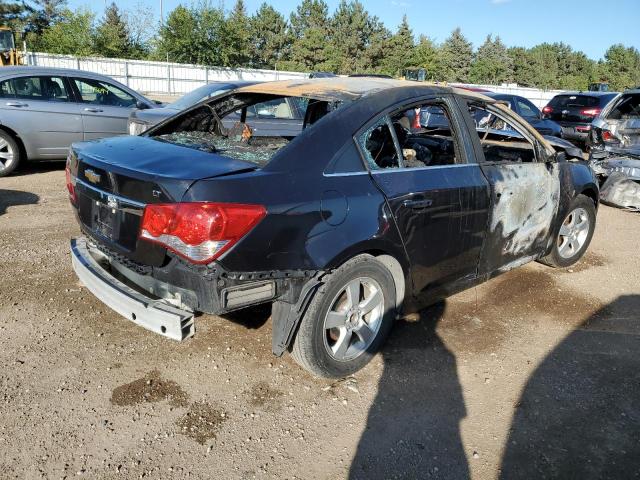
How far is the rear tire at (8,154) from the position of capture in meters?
7.75

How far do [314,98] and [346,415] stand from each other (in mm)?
1926

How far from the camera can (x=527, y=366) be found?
3.52 metres

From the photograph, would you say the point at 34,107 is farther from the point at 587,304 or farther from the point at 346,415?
the point at 587,304

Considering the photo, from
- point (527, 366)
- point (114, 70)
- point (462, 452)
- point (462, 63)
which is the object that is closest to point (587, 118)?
point (527, 366)

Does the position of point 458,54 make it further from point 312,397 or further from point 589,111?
point 312,397

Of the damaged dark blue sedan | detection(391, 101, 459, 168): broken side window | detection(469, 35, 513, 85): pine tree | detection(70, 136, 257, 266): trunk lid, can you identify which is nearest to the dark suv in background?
detection(391, 101, 459, 168): broken side window

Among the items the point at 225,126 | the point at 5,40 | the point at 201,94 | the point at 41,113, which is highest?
the point at 5,40

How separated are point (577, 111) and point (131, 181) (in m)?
14.7

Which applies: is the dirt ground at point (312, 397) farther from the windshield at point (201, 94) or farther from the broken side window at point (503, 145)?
the windshield at point (201, 94)

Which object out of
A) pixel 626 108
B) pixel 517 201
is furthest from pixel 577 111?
pixel 517 201

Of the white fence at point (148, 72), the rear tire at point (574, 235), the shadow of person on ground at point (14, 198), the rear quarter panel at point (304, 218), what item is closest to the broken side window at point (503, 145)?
the rear tire at point (574, 235)

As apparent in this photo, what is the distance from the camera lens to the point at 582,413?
119 inches

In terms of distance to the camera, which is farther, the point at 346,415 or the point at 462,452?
the point at 346,415

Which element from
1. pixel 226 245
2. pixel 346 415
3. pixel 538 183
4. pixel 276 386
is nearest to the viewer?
pixel 226 245
